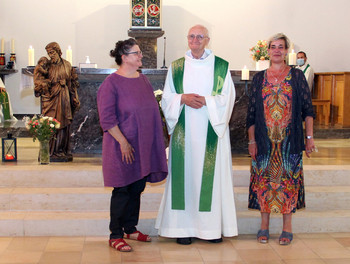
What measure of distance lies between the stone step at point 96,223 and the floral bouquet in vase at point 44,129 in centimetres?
97

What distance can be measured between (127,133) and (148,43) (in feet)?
13.1

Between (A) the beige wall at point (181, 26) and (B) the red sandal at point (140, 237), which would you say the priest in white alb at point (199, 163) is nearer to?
(B) the red sandal at point (140, 237)

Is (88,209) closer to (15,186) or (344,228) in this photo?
(15,186)

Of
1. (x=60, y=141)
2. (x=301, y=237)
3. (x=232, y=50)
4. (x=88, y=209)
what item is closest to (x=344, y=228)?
(x=301, y=237)

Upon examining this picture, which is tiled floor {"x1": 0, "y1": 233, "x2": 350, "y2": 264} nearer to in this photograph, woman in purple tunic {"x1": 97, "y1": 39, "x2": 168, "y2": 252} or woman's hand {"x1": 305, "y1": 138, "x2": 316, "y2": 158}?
woman in purple tunic {"x1": 97, "y1": 39, "x2": 168, "y2": 252}

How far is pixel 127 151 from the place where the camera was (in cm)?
408

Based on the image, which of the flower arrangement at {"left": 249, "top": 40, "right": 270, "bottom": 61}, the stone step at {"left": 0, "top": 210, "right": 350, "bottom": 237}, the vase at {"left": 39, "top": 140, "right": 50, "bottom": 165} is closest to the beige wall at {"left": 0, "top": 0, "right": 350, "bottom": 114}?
the flower arrangement at {"left": 249, "top": 40, "right": 270, "bottom": 61}

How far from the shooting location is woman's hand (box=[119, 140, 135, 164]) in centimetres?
407

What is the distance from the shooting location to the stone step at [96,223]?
4.71 meters

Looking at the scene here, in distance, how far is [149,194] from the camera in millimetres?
5148

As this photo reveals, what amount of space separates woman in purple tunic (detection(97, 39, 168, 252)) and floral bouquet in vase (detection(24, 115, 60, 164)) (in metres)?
1.68

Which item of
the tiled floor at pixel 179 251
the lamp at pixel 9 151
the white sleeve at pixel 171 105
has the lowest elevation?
the tiled floor at pixel 179 251

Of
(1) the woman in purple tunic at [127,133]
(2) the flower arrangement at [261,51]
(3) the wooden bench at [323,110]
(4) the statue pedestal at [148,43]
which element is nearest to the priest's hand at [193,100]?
(1) the woman in purple tunic at [127,133]

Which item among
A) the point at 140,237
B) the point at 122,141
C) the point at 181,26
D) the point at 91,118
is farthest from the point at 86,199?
the point at 181,26
